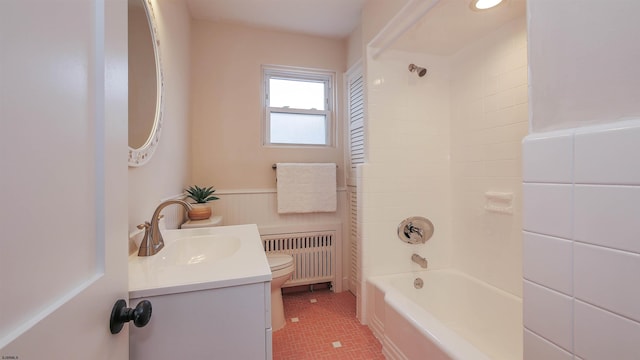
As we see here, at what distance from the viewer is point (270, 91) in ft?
7.78

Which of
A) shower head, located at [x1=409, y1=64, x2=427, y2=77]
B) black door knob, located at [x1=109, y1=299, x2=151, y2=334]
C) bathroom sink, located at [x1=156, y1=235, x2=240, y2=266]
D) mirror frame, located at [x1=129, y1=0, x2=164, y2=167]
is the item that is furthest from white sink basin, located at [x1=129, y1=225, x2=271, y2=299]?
shower head, located at [x1=409, y1=64, x2=427, y2=77]

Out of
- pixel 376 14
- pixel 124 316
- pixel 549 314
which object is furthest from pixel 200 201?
pixel 549 314

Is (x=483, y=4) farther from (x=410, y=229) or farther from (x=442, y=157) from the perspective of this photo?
(x=410, y=229)

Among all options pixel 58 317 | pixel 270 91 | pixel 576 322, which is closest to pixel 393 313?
pixel 576 322

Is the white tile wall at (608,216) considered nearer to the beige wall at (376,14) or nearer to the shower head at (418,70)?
the beige wall at (376,14)

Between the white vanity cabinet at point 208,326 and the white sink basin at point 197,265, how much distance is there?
0.08 ft

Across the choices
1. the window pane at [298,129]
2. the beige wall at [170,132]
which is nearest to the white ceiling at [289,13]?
the beige wall at [170,132]

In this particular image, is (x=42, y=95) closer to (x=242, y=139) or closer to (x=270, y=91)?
(x=242, y=139)

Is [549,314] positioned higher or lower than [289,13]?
lower

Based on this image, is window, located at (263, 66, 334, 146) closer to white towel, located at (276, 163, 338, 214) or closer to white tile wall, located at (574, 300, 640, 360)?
white towel, located at (276, 163, 338, 214)

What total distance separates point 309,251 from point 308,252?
13mm

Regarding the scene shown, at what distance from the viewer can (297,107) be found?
2424 mm

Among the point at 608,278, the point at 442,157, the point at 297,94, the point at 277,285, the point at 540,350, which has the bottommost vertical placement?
the point at 277,285

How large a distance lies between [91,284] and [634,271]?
3.26 ft
